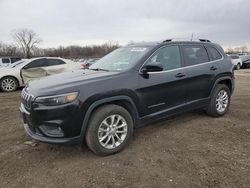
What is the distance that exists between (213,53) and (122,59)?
222 cm

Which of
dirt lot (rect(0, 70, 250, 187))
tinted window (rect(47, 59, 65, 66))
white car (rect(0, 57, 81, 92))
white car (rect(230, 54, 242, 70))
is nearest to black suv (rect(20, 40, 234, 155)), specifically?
dirt lot (rect(0, 70, 250, 187))

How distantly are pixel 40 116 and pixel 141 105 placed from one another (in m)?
1.59

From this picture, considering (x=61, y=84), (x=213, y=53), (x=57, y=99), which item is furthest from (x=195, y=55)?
(x=57, y=99)

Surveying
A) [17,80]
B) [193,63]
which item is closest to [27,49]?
[17,80]

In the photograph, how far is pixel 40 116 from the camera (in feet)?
11.2

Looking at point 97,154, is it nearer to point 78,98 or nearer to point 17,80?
point 78,98

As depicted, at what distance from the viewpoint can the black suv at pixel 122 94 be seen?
3443 millimetres

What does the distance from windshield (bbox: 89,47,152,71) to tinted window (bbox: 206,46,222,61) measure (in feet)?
5.81

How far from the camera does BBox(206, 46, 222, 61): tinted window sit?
18.0 feet

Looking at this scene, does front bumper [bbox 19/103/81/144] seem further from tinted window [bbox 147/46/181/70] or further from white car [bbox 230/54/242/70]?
white car [bbox 230/54/242/70]

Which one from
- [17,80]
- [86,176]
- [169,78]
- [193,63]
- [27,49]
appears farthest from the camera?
[27,49]

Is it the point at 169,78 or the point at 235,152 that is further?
the point at 169,78

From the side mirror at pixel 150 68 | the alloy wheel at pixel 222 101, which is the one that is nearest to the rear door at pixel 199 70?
the alloy wheel at pixel 222 101

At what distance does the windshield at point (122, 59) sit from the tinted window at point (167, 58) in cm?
20
